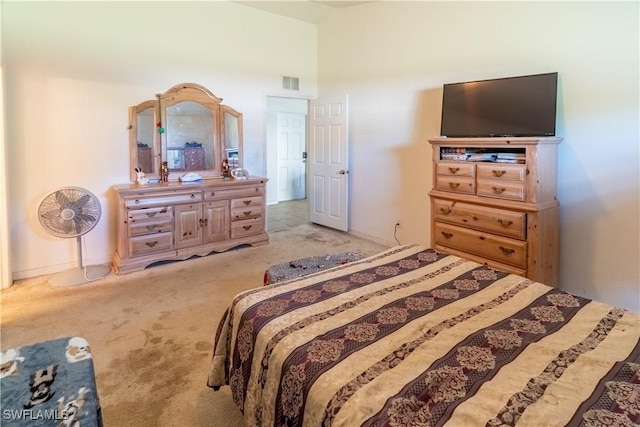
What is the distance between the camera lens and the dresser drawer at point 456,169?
11.1 ft

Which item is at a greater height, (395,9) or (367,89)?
(395,9)

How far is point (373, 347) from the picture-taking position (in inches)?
53.9

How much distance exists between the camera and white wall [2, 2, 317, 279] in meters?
3.73

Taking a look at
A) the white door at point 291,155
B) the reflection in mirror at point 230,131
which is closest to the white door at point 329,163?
the reflection in mirror at point 230,131

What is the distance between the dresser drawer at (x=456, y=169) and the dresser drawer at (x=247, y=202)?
7.72 feet

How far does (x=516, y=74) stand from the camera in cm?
357

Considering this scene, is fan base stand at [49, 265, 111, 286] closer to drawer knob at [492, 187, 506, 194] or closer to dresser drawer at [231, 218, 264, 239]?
dresser drawer at [231, 218, 264, 239]

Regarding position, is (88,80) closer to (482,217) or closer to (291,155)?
(482,217)

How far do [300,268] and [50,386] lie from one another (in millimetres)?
1832

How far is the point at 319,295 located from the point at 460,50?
3421mm

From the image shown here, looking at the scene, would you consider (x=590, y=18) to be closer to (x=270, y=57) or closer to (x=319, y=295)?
(x=319, y=295)

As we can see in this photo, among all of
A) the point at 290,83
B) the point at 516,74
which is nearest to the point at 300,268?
the point at 516,74

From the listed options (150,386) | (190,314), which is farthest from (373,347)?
(190,314)

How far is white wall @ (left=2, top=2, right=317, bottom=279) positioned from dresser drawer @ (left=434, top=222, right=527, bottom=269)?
3296 mm
